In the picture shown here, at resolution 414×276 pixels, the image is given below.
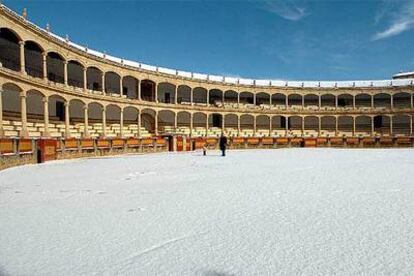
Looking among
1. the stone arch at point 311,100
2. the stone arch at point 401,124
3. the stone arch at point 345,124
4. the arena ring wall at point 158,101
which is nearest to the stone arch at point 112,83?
the arena ring wall at point 158,101

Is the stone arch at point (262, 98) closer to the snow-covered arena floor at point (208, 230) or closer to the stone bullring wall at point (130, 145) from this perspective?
the stone bullring wall at point (130, 145)

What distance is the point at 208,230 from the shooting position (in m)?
5.00

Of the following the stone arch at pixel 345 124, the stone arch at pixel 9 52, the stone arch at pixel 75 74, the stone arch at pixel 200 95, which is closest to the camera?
the stone arch at pixel 9 52

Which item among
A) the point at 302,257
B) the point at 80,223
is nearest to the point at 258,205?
the point at 302,257

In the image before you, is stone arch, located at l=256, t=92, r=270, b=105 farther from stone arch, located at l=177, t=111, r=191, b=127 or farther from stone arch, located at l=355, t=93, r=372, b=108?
stone arch, located at l=355, t=93, r=372, b=108

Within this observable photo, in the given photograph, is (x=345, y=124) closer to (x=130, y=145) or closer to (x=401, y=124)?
(x=401, y=124)

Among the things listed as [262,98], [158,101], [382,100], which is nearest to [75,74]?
[158,101]

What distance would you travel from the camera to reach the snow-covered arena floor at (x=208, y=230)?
3688 millimetres

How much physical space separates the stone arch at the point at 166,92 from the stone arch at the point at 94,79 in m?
8.86

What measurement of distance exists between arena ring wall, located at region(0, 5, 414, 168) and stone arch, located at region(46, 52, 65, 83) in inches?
3.5

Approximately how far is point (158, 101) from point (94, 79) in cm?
834

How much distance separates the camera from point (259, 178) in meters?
11.0

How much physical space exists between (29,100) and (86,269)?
28.0 meters

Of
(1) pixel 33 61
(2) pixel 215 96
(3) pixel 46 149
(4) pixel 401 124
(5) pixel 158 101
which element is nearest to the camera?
(3) pixel 46 149
